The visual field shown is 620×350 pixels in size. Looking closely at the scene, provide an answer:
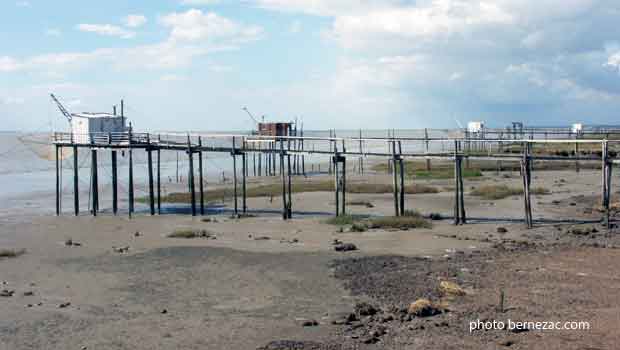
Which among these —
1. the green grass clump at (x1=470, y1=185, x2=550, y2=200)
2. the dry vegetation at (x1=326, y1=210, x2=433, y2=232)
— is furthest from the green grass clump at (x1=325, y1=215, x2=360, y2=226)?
the green grass clump at (x1=470, y1=185, x2=550, y2=200)

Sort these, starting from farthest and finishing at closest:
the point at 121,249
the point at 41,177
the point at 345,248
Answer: the point at 41,177 < the point at 121,249 < the point at 345,248

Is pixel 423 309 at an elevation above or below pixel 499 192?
below

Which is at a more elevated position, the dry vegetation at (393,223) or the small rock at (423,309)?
the dry vegetation at (393,223)

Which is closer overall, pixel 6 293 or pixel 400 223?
pixel 6 293

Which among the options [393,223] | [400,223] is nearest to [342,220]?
[393,223]

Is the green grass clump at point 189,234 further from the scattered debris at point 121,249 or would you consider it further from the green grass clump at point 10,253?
the green grass clump at point 10,253

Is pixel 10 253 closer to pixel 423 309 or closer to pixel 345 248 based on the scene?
pixel 345 248

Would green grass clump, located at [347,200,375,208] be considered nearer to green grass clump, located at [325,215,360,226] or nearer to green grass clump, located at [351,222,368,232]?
green grass clump, located at [325,215,360,226]

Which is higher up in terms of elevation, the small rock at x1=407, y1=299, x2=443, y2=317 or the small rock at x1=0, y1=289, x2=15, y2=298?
the small rock at x1=407, y1=299, x2=443, y2=317

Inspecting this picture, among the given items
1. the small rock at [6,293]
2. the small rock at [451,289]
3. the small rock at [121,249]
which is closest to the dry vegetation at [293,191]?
the small rock at [121,249]

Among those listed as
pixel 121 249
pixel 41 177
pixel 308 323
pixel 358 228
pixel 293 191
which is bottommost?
pixel 308 323

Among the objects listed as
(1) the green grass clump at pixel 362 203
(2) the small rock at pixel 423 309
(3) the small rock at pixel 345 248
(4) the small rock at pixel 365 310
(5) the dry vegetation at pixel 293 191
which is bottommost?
(4) the small rock at pixel 365 310

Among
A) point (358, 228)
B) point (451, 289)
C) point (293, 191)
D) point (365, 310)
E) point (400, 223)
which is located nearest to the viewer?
point (365, 310)

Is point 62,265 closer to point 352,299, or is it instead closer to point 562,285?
point 352,299
